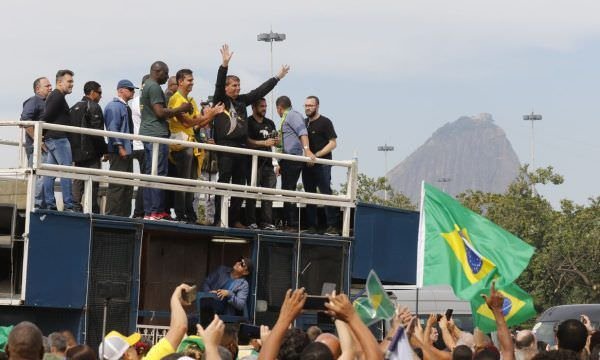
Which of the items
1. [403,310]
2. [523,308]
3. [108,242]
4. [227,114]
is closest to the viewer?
[403,310]

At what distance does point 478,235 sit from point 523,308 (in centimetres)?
85

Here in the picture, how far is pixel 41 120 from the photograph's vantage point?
15.7m

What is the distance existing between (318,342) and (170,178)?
808 centimetres

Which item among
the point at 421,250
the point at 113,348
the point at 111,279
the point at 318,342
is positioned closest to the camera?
the point at 318,342

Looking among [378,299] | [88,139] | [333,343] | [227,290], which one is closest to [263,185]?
[227,290]

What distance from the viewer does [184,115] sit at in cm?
1658

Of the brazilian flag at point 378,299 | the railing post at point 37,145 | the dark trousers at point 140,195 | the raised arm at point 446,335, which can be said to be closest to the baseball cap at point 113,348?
the brazilian flag at point 378,299

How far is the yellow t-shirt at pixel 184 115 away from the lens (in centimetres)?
1656

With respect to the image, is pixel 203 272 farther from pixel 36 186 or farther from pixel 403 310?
pixel 403 310

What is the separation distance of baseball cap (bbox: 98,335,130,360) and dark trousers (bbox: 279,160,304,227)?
6.95 meters

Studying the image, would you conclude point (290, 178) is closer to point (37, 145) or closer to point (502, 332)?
point (37, 145)

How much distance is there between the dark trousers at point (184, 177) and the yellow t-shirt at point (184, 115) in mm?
281

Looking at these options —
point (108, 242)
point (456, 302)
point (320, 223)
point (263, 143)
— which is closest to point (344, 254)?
point (320, 223)

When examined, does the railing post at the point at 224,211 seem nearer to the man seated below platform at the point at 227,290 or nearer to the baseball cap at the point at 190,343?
the man seated below platform at the point at 227,290
